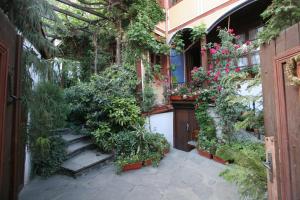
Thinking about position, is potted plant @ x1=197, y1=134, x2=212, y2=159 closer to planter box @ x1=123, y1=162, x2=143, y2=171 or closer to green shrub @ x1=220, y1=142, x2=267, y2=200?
planter box @ x1=123, y1=162, x2=143, y2=171

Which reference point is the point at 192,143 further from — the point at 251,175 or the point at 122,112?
the point at 251,175

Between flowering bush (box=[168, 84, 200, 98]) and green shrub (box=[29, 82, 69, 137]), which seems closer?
green shrub (box=[29, 82, 69, 137])

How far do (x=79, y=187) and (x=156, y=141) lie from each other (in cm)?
218

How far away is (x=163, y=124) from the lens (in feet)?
21.4

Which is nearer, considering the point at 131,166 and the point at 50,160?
the point at 50,160

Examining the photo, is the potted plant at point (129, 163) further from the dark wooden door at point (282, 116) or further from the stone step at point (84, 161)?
the dark wooden door at point (282, 116)

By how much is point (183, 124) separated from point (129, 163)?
2.96 meters

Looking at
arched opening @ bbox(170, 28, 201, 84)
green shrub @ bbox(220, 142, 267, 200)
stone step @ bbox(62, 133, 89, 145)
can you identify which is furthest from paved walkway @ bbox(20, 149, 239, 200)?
arched opening @ bbox(170, 28, 201, 84)

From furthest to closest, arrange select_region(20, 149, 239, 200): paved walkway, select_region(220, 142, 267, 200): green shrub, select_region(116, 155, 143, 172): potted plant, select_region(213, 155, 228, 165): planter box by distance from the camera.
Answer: select_region(213, 155, 228, 165): planter box < select_region(116, 155, 143, 172): potted plant < select_region(20, 149, 239, 200): paved walkway < select_region(220, 142, 267, 200): green shrub

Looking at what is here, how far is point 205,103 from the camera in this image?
542cm

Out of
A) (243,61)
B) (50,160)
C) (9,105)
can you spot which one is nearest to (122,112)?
(50,160)

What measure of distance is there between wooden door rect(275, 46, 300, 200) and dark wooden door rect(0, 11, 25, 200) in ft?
7.48

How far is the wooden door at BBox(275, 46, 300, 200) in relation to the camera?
4.61ft

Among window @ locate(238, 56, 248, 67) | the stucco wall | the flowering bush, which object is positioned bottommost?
the flowering bush
